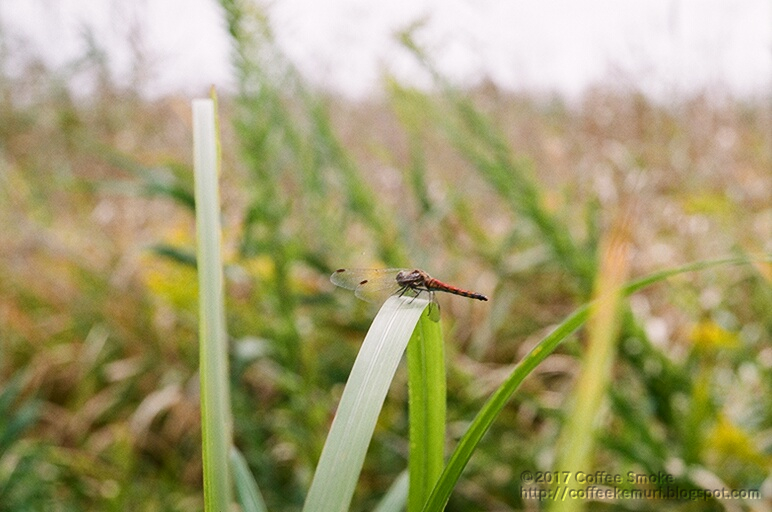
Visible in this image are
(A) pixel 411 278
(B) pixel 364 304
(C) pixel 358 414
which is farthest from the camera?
(B) pixel 364 304

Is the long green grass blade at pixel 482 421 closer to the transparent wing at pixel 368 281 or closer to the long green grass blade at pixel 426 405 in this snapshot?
the long green grass blade at pixel 426 405

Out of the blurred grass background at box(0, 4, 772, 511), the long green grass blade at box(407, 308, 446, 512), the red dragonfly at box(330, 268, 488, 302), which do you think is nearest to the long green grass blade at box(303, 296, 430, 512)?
the long green grass blade at box(407, 308, 446, 512)

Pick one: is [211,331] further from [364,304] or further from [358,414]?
[364,304]

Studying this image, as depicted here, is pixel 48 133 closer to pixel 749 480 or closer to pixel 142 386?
pixel 142 386

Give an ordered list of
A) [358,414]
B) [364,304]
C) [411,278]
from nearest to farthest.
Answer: [358,414] < [411,278] < [364,304]

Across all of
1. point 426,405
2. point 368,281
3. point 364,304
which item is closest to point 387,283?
point 368,281

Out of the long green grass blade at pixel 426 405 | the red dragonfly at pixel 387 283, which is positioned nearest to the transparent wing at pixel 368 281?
the red dragonfly at pixel 387 283

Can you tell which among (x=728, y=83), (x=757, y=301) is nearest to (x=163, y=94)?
(x=757, y=301)

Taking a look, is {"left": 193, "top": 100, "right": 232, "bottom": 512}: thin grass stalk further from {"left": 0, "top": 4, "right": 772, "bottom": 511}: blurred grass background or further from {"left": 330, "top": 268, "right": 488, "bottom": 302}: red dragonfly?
{"left": 0, "top": 4, "right": 772, "bottom": 511}: blurred grass background
